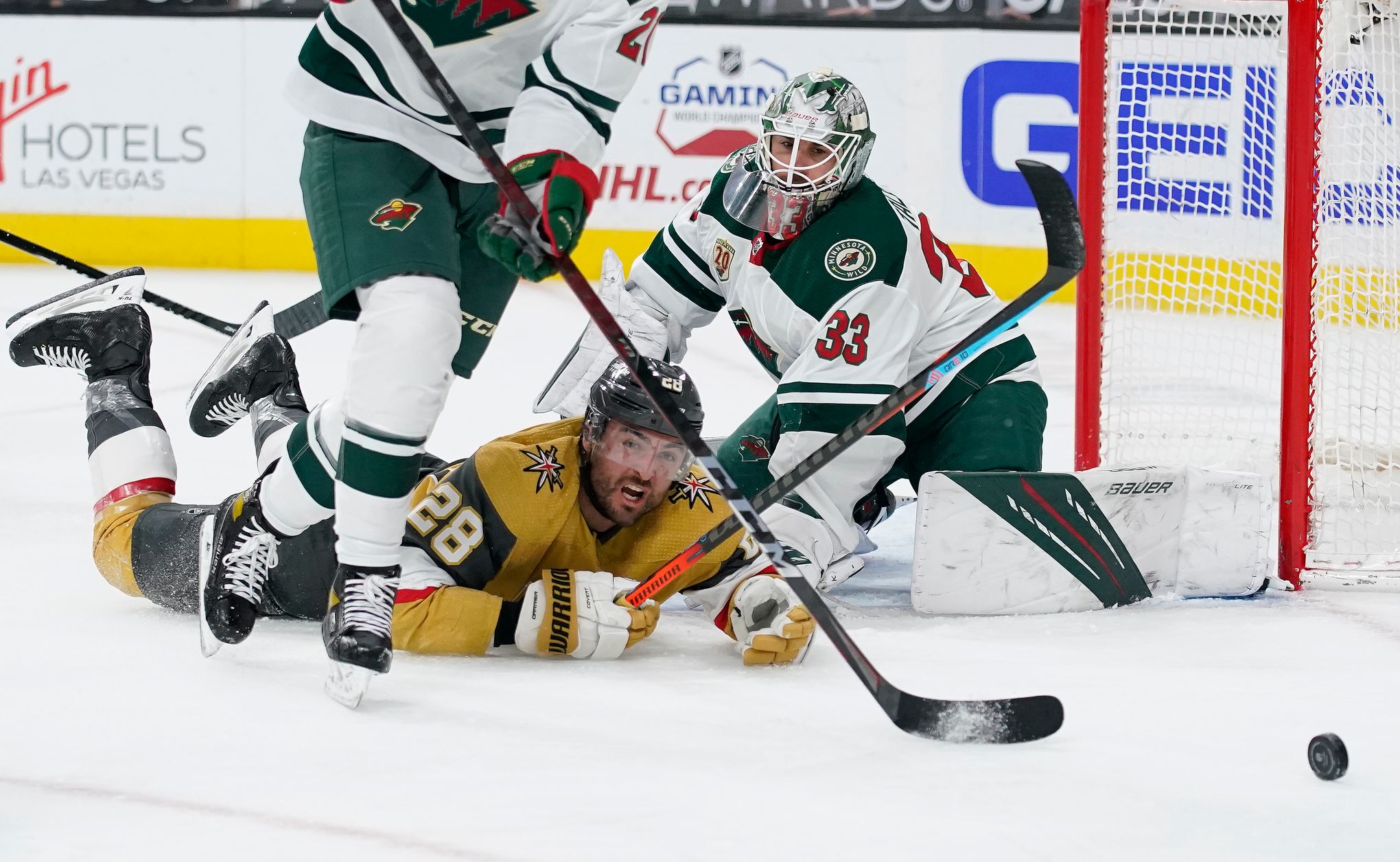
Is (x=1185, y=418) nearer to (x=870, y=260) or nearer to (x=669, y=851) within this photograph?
(x=870, y=260)

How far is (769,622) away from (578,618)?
0.92 ft

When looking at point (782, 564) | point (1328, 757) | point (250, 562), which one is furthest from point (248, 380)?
point (1328, 757)

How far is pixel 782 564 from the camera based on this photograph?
199 cm

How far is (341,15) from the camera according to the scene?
2.04 metres

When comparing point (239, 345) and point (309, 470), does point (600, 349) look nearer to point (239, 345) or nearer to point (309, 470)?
point (239, 345)

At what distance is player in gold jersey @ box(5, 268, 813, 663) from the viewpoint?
219 centimetres

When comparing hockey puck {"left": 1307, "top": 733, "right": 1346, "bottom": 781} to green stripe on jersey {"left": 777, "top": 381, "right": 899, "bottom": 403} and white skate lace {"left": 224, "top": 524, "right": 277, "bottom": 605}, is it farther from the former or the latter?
white skate lace {"left": 224, "top": 524, "right": 277, "bottom": 605}

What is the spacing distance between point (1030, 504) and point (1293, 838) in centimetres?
105

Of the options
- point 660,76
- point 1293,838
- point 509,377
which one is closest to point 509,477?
point 1293,838

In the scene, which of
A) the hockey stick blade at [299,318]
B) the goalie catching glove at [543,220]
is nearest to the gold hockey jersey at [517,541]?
the goalie catching glove at [543,220]

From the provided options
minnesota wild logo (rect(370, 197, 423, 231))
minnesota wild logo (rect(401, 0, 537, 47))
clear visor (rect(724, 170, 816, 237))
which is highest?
minnesota wild logo (rect(401, 0, 537, 47))

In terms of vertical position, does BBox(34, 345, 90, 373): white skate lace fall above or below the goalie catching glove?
Answer: below

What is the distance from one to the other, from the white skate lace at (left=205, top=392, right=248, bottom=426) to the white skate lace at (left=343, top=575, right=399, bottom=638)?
945 mm

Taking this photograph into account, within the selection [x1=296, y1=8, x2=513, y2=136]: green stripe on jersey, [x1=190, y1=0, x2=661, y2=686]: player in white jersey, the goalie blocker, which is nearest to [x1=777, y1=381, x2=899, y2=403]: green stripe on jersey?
the goalie blocker
